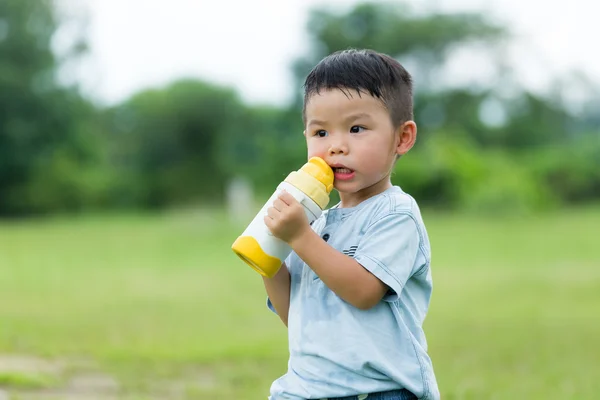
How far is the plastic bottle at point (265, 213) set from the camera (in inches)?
83.8

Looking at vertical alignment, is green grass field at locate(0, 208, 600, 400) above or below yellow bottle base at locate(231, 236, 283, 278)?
above

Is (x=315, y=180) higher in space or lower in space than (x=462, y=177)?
lower

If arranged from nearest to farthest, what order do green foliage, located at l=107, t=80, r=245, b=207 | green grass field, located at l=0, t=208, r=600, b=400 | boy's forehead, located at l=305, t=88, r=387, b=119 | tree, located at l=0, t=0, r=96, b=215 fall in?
1. boy's forehead, located at l=305, t=88, r=387, b=119
2. green grass field, located at l=0, t=208, r=600, b=400
3. tree, located at l=0, t=0, r=96, b=215
4. green foliage, located at l=107, t=80, r=245, b=207

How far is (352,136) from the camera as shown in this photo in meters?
2.21

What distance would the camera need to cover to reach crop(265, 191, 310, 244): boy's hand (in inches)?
82.0

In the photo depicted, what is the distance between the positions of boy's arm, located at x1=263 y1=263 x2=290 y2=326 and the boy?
0.05 meters

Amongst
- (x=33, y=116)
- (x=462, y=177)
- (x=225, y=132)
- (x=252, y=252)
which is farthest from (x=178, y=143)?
(x=252, y=252)

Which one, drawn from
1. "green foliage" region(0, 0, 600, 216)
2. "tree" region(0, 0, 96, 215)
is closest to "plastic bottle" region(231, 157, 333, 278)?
"green foliage" region(0, 0, 600, 216)

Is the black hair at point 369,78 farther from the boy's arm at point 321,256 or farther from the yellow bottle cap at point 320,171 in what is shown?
the boy's arm at point 321,256

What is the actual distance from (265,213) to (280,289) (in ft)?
1.00

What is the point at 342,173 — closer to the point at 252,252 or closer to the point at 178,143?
the point at 252,252

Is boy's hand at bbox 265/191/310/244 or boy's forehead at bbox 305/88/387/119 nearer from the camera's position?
boy's hand at bbox 265/191/310/244

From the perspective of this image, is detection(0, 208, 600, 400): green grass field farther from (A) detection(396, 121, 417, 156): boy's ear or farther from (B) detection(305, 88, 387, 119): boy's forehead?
(B) detection(305, 88, 387, 119): boy's forehead

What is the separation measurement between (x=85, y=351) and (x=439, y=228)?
13.1 metres
